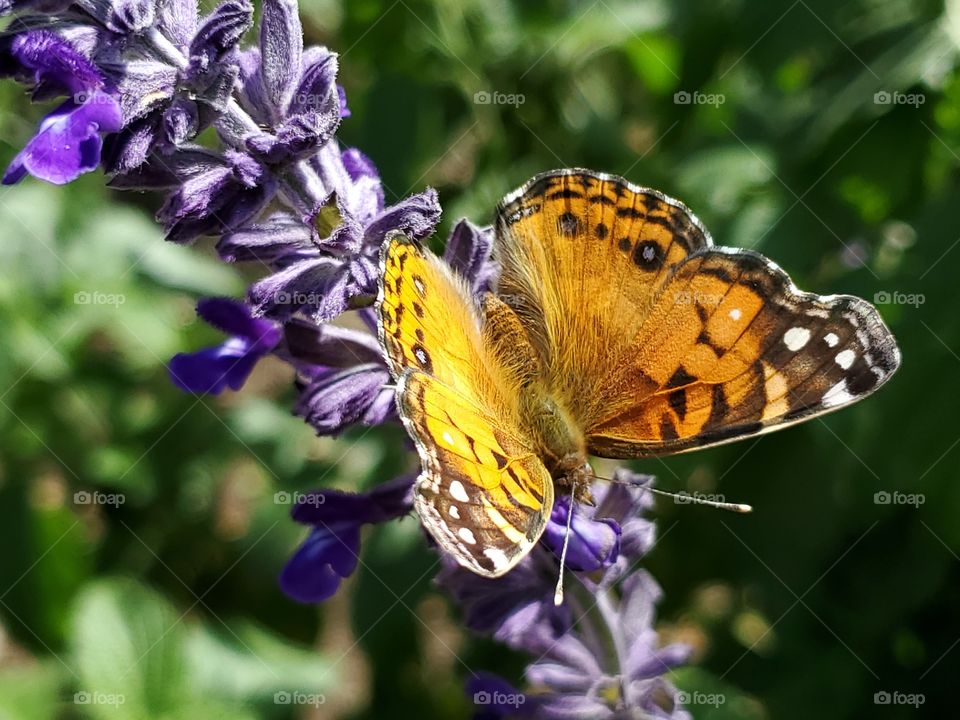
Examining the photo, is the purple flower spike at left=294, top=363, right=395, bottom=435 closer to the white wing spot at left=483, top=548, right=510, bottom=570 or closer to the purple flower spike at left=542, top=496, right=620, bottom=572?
the purple flower spike at left=542, top=496, right=620, bottom=572

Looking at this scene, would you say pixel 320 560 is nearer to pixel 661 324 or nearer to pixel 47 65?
pixel 661 324

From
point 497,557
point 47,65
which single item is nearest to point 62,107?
point 47,65

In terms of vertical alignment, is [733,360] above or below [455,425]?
above

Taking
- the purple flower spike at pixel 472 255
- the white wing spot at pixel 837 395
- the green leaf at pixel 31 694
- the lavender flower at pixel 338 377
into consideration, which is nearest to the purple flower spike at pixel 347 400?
the lavender flower at pixel 338 377

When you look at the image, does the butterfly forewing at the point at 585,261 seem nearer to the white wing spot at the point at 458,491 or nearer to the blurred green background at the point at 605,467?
the white wing spot at the point at 458,491

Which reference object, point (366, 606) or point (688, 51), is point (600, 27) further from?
point (366, 606)

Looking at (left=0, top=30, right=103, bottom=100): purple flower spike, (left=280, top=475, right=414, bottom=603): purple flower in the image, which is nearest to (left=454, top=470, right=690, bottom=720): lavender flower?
(left=280, top=475, right=414, bottom=603): purple flower
